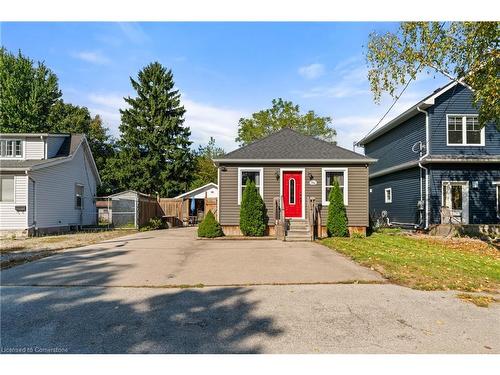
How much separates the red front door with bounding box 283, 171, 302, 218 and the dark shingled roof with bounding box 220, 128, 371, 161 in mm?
790

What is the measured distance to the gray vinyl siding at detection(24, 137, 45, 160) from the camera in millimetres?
17625

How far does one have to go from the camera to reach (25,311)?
4.86 metres

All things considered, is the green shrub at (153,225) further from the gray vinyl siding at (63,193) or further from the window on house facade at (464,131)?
the window on house facade at (464,131)

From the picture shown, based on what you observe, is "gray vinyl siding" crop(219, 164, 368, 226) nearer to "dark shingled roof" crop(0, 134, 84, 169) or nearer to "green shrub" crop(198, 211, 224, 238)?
"green shrub" crop(198, 211, 224, 238)

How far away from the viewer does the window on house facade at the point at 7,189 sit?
15172mm

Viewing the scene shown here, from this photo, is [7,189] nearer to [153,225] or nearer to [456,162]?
[153,225]

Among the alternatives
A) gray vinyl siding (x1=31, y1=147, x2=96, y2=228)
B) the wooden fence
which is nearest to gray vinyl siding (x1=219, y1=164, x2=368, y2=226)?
the wooden fence

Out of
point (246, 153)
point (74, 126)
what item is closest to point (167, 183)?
point (74, 126)

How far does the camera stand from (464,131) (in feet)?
55.8

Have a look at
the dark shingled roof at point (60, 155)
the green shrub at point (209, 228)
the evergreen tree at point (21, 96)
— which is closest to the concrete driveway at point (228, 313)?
the green shrub at point (209, 228)

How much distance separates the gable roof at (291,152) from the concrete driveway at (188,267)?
4.69 metres

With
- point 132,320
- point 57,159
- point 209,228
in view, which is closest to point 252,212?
point 209,228

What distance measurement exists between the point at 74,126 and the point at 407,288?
136ft

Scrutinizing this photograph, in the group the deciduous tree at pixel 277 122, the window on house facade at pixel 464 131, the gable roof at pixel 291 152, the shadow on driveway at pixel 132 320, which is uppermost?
the deciduous tree at pixel 277 122
